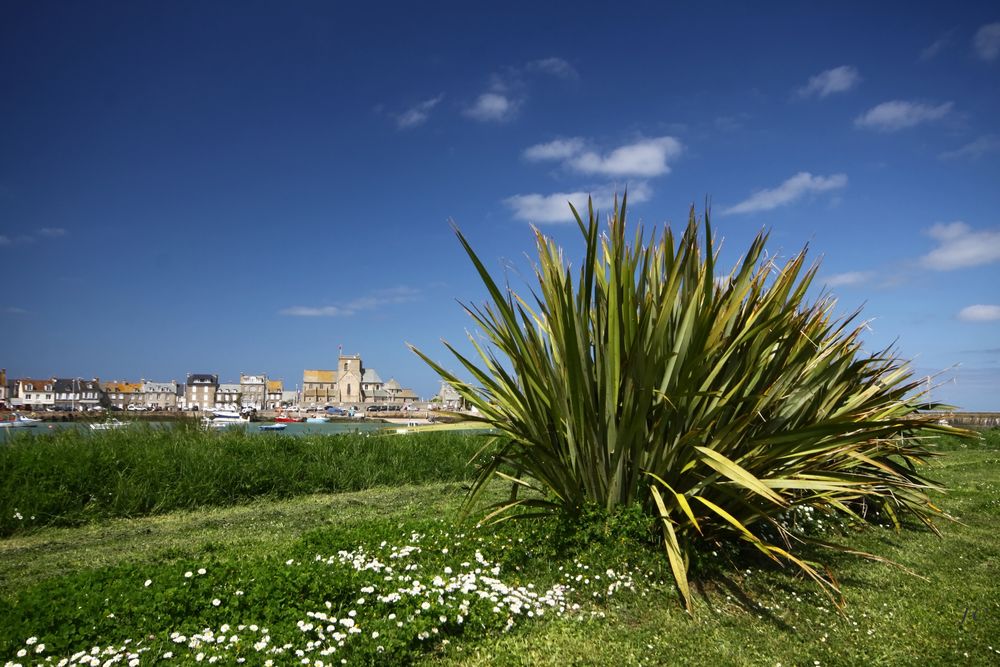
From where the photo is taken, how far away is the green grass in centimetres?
346

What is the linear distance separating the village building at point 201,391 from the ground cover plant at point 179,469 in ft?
437

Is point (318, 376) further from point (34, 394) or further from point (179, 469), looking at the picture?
point (179, 469)

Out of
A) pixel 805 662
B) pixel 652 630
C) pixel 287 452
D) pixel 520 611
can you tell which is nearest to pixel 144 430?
pixel 287 452

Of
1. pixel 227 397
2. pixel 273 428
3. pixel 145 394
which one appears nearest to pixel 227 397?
pixel 227 397

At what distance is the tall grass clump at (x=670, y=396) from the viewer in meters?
4.43

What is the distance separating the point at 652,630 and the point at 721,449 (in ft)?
4.94

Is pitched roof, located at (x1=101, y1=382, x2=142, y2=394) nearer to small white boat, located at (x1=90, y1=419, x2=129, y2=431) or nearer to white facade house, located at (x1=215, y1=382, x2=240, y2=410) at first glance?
white facade house, located at (x1=215, y1=382, x2=240, y2=410)

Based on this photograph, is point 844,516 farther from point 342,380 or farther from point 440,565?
point 342,380

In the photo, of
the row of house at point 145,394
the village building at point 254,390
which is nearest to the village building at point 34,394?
the row of house at point 145,394

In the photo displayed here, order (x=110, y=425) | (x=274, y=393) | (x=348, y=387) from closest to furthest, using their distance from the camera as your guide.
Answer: (x=110, y=425) < (x=348, y=387) < (x=274, y=393)

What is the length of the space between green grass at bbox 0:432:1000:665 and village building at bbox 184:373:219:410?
456 ft

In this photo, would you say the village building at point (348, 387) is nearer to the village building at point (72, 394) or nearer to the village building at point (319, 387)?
the village building at point (319, 387)

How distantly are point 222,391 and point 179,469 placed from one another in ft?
451

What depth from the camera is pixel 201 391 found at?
429ft
